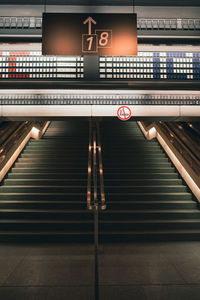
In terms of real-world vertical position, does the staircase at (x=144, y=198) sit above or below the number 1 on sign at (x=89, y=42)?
below

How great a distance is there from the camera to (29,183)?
677 cm

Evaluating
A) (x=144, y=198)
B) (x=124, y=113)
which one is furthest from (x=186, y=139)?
(x=124, y=113)

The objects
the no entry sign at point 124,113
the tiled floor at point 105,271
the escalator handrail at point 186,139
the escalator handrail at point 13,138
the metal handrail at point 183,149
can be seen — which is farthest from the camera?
the escalator handrail at point 13,138

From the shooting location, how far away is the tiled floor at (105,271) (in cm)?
302

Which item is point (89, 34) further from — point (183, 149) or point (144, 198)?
point (183, 149)

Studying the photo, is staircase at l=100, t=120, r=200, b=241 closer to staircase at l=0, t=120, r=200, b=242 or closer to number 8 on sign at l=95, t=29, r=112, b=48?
staircase at l=0, t=120, r=200, b=242

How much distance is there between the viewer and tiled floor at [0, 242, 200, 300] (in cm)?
302

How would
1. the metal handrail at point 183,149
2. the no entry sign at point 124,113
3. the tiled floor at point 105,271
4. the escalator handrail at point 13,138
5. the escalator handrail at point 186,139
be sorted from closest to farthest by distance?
the tiled floor at point 105,271
the no entry sign at point 124,113
the metal handrail at point 183,149
the escalator handrail at point 186,139
the escalator handrail at point 13,138

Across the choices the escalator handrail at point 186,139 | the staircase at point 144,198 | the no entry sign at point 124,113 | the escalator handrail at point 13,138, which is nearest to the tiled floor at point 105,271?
the staircase at point 144,198

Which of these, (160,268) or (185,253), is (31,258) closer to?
(160,268)

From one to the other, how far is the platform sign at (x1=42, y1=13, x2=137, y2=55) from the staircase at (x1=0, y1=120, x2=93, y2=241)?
363 centimetres

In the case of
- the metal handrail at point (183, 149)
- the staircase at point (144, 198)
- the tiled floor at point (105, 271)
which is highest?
the metal handrail at point (183, 149)

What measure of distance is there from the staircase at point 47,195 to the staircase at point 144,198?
0.69 m

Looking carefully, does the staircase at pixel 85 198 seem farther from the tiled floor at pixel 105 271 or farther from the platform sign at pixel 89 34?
the platform sign at pixel 89 34
